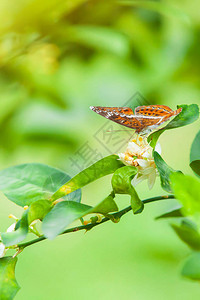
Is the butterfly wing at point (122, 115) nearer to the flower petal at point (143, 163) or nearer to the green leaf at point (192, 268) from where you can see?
the flower petal at point (143, 163)

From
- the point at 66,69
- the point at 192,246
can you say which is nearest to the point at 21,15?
the point at 66,69

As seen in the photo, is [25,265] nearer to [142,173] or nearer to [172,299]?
[172,299]

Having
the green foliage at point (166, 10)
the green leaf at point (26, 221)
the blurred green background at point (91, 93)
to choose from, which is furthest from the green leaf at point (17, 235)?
the green foliage at point (166, 10)

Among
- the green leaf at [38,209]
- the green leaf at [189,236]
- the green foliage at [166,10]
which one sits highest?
the green foliage at [166,10]

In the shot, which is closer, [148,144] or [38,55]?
[148,144]

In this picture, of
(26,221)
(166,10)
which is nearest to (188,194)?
(26,221)

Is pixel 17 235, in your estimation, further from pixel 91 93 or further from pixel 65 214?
pixel 91 93
